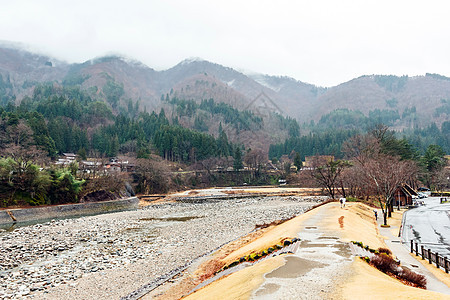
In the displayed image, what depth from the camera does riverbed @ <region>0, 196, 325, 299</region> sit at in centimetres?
1239

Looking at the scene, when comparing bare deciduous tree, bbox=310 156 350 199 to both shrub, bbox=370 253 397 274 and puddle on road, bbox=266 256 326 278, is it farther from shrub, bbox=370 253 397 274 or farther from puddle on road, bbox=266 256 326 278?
puddle on road, bbox=266 256 326 278

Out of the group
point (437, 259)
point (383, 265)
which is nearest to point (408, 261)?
point (437, 259)

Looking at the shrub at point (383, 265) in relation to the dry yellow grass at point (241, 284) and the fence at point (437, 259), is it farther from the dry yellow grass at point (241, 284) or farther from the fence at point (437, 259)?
the dry yellow grass at point (241, 284)

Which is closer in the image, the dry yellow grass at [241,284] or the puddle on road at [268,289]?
the puddle on road at [268,289]

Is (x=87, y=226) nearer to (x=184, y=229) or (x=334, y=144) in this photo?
(x=184, y=229)

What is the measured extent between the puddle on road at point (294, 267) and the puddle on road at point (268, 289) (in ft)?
2.73

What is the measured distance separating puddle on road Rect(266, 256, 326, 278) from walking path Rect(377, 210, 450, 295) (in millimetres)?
4057

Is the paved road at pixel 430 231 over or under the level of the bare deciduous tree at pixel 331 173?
under

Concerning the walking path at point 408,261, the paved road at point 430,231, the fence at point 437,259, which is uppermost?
the fence at point 437,259

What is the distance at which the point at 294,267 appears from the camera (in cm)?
1023

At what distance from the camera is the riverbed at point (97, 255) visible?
12391mm

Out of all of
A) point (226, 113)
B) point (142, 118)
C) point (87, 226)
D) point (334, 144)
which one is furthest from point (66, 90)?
point (87, 226)

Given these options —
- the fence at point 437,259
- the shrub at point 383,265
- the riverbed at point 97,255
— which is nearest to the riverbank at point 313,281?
the shrub at point 383,265

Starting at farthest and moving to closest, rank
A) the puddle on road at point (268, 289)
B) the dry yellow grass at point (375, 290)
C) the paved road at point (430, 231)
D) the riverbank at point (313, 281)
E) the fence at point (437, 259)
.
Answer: the paved road at point (430, 231)
the fence at point (437, 259)
the puddle on road at point (268, 289)
the riverbank at point (313, 281)
the dry yellow grass at point (375, 290)
